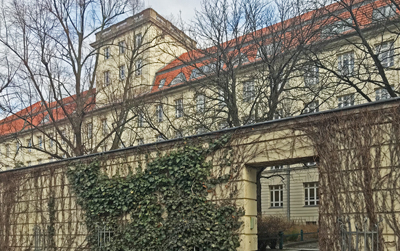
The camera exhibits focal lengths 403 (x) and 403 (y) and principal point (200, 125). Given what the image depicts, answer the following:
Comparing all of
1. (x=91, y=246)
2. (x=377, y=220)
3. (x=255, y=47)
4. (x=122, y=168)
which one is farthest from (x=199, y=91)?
(x=377, y=220)

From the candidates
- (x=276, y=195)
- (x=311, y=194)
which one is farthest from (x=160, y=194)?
(x=276, y=195)

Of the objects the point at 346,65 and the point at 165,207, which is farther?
the point at 346,65

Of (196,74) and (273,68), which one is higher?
(196,74)

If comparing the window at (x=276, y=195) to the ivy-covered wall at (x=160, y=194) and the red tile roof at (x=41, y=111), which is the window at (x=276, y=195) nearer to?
the red tile roof at (x=41, y=111)

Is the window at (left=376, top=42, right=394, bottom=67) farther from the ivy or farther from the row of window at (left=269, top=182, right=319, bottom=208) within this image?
the row of window at (left=269, top=182, right=319, bottom=208)

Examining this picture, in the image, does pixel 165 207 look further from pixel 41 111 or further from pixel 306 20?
pixel 41 111

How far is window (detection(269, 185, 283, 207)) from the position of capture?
31.6 meters

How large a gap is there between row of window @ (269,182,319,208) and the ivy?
22111 mm

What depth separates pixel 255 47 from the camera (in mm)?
15047

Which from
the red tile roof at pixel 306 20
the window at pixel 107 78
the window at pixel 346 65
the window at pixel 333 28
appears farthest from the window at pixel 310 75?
the window at pixel 107 78

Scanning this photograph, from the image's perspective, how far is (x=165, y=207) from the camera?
9.20 meters

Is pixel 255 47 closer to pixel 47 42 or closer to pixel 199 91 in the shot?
pixel 199 91

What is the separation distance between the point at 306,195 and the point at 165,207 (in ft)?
76.9

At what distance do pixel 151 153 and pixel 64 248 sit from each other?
3.99 meters
